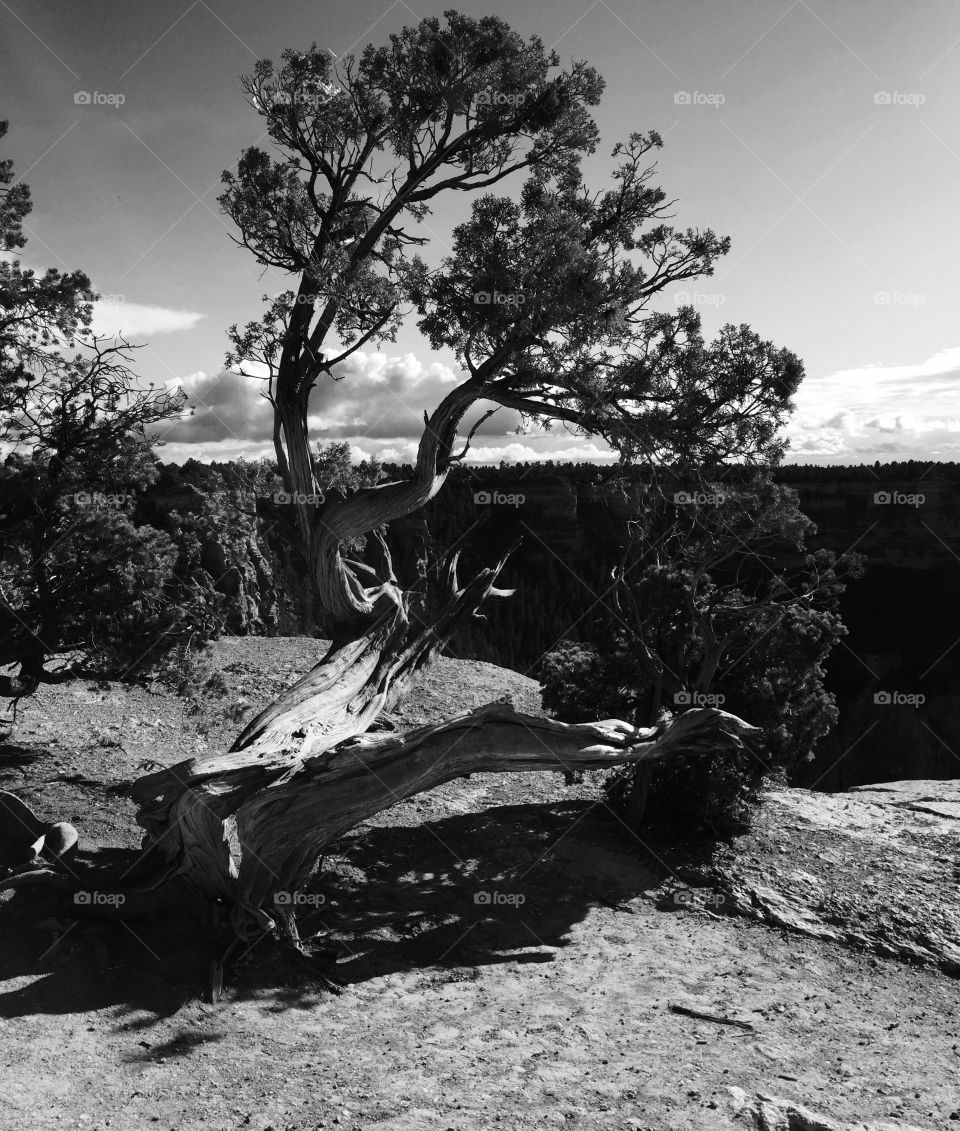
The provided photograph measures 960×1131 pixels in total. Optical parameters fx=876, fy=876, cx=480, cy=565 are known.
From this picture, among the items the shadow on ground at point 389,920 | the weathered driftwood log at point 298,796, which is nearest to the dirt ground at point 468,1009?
the shadow on ground at point 389,920

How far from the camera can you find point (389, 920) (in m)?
9.05

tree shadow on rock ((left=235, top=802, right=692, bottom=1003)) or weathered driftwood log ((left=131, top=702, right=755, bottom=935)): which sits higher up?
weathered driftwood log ((left=131, top=702, right=755, bottom=935))

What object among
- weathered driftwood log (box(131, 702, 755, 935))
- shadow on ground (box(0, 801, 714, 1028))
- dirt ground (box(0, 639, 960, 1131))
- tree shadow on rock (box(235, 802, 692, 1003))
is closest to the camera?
dirt ground (box(0, 639, 960, 1131))

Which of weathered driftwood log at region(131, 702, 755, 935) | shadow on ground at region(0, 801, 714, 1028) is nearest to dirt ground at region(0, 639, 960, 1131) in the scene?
shadow on ground at region(0, 801, 714, 1028)

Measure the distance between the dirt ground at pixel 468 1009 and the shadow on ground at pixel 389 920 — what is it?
0.03 meters

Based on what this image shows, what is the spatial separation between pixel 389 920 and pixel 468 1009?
6.23 feet

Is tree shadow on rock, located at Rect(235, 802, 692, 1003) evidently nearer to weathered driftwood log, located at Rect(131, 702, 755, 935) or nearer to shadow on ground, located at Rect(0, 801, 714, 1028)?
shadow on ground, located at Rect(0, 801, 714, 1028)

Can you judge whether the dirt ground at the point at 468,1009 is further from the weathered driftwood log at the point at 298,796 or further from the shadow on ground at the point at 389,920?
the weathered driftwood log at the point at 298,796

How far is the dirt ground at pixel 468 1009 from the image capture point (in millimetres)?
5773

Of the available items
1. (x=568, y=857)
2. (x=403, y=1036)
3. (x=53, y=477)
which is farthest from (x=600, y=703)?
(x=53, y=477)

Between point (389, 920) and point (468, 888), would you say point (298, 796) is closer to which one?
point (389, 920)

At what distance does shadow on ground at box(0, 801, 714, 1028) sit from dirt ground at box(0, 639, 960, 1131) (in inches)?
1.1

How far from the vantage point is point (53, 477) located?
429 inches

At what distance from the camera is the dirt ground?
5773mm
